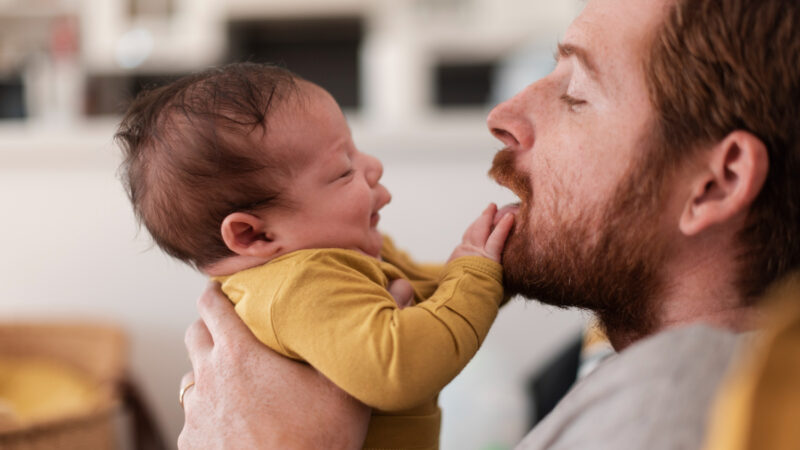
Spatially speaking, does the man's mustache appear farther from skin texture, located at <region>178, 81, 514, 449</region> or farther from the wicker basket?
the wicker basket

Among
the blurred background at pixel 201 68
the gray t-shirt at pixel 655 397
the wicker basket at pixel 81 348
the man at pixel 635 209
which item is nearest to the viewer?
the gray t-shirt at pixel 655 397

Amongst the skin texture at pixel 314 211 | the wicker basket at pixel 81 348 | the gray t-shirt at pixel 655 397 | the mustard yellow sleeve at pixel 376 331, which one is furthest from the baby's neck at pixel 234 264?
the wicker basket at pixel 81 348

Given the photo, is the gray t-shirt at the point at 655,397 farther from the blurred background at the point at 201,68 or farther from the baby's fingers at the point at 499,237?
the blurred background at the point at 201,68

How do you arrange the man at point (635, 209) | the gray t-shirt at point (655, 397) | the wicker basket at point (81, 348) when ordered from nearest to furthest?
the gray t-shirt at point (655, 397)
the man at point (635, 209)
the wicker basket at point (81, 348)

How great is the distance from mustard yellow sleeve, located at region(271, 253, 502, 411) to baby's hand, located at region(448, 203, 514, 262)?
0.23 ft

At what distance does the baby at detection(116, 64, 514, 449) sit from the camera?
0.87 m

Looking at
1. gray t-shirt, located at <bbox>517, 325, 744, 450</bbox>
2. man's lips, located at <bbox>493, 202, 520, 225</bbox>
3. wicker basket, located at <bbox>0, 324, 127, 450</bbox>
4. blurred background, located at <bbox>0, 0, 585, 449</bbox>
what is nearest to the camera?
gray t-shirt, located at <bbox>517, 325, 744, 450</bbox>

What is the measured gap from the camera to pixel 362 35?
16.1 feet

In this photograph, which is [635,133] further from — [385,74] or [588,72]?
[385,74]

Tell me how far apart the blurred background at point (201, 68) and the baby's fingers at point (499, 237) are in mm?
448

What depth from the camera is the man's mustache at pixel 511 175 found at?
0.99 metres

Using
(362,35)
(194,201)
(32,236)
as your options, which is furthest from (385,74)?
(194,201)

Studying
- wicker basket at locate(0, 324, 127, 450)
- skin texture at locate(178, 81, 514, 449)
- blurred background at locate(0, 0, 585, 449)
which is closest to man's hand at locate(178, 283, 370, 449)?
skin texture at locate(178, 81, 514, 449)

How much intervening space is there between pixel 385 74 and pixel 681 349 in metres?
3.44
